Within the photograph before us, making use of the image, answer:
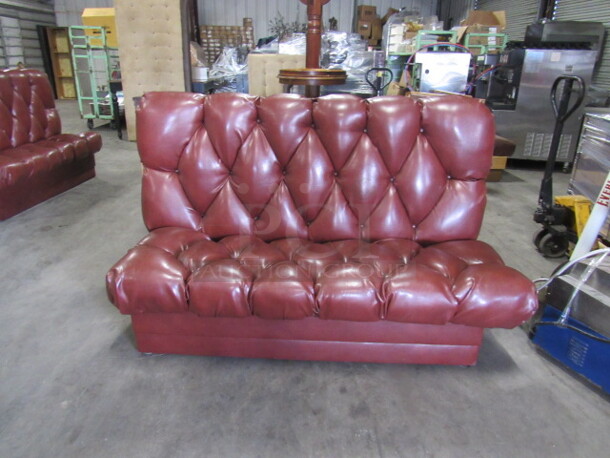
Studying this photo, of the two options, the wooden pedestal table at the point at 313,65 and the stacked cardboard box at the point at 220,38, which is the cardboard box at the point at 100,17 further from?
the wooden pedestal table at the point at 313,65

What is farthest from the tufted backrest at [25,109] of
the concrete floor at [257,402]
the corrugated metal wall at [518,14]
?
the corrugated metal wall at [518,14]

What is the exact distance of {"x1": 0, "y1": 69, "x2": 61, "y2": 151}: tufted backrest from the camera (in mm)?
3480

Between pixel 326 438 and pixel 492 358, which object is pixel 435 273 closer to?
pixel 492 358

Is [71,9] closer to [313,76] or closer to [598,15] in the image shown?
[313,76]

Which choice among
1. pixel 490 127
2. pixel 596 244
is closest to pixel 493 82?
pixel 596 244

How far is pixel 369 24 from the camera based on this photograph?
865 centimetres

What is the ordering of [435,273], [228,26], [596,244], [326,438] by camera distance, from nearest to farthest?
[326,438] < [435,273] < [596,244] < [228,26]

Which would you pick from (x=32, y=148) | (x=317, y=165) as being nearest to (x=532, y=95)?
(x=317, y=165)

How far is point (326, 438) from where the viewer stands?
1.41 m

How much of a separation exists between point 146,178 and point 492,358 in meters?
1.73

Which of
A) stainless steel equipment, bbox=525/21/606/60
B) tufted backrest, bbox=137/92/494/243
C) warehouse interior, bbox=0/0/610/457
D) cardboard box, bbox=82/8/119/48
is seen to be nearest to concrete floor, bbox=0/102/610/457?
warehouse interior, bbox=0/0/610/457

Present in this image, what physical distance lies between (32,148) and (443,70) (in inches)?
160

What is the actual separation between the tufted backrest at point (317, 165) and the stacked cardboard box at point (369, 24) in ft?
25.0

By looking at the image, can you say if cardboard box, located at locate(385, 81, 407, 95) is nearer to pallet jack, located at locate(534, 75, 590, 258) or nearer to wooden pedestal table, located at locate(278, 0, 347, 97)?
wooden pedestal table, located at locate(278, 0, 347, 97)
